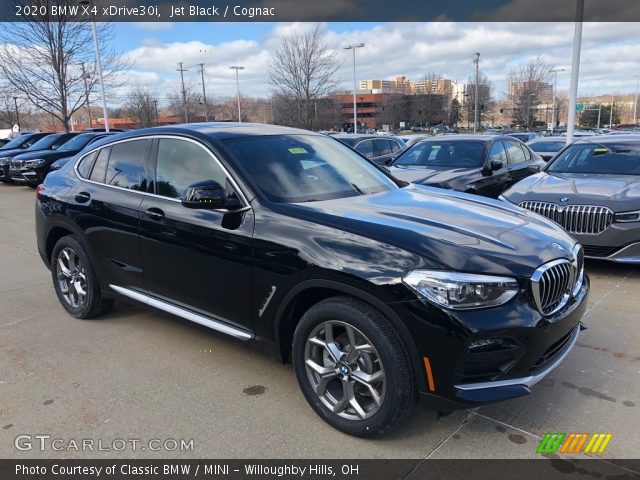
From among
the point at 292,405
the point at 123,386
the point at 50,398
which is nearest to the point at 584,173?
the point at 292,405

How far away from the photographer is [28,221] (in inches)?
420

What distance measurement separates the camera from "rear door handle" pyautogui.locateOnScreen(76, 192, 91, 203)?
451cm

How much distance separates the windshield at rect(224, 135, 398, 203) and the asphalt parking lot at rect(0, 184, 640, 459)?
1.12 m

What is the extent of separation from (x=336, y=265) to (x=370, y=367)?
59 centimetres

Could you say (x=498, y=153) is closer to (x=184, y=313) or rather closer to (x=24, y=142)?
(x=184, y=313)

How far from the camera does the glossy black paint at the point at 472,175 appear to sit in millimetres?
8055

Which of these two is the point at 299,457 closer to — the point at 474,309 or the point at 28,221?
the point at 474,309

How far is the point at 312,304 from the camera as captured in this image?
3.14 meters

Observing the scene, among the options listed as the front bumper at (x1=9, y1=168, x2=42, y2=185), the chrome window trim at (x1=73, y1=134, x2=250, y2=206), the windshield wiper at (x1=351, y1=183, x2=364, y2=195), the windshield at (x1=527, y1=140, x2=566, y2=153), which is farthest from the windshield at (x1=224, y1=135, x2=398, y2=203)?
the windshield at (x1=527, y1=140, x2=566, y2=153)

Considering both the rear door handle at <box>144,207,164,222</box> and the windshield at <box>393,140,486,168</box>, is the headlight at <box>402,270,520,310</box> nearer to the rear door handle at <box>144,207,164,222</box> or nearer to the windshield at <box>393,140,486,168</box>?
the rear door handle at <box>144,207,164,222</box>

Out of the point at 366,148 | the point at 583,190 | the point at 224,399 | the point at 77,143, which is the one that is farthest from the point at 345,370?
the point at 77,143

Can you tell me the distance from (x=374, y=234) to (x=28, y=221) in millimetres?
10023

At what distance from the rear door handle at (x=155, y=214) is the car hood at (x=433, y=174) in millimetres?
4848
